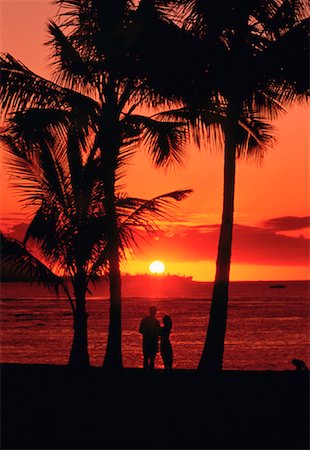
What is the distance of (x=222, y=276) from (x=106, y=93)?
4751 millimetres

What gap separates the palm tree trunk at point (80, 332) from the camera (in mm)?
17672

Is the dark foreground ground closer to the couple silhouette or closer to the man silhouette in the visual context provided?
the couple silhouette

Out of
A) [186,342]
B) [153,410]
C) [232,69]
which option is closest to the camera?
[153,410]

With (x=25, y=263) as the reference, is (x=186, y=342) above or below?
below

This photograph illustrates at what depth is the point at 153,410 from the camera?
475 inches

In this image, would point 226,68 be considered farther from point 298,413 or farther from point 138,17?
point 298,413

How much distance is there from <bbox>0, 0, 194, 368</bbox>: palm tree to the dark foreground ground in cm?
226

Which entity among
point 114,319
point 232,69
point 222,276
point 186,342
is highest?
point 232,69

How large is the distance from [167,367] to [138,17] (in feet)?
23.5

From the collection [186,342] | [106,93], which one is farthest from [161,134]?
[186,342]

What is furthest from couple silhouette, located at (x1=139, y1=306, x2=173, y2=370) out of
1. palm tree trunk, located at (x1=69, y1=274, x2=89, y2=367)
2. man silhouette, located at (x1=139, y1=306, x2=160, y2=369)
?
palm tree trunk, located at (x1=69, y1=274, x2=89, y2=367)

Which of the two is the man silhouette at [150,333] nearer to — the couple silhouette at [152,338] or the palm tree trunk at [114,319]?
the couple silhouette at [152,338]

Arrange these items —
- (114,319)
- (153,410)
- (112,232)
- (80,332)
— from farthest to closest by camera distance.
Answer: (80,332)
(114,319)
(112,232)
(153,410)

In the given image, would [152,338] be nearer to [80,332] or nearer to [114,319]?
[114,319]
